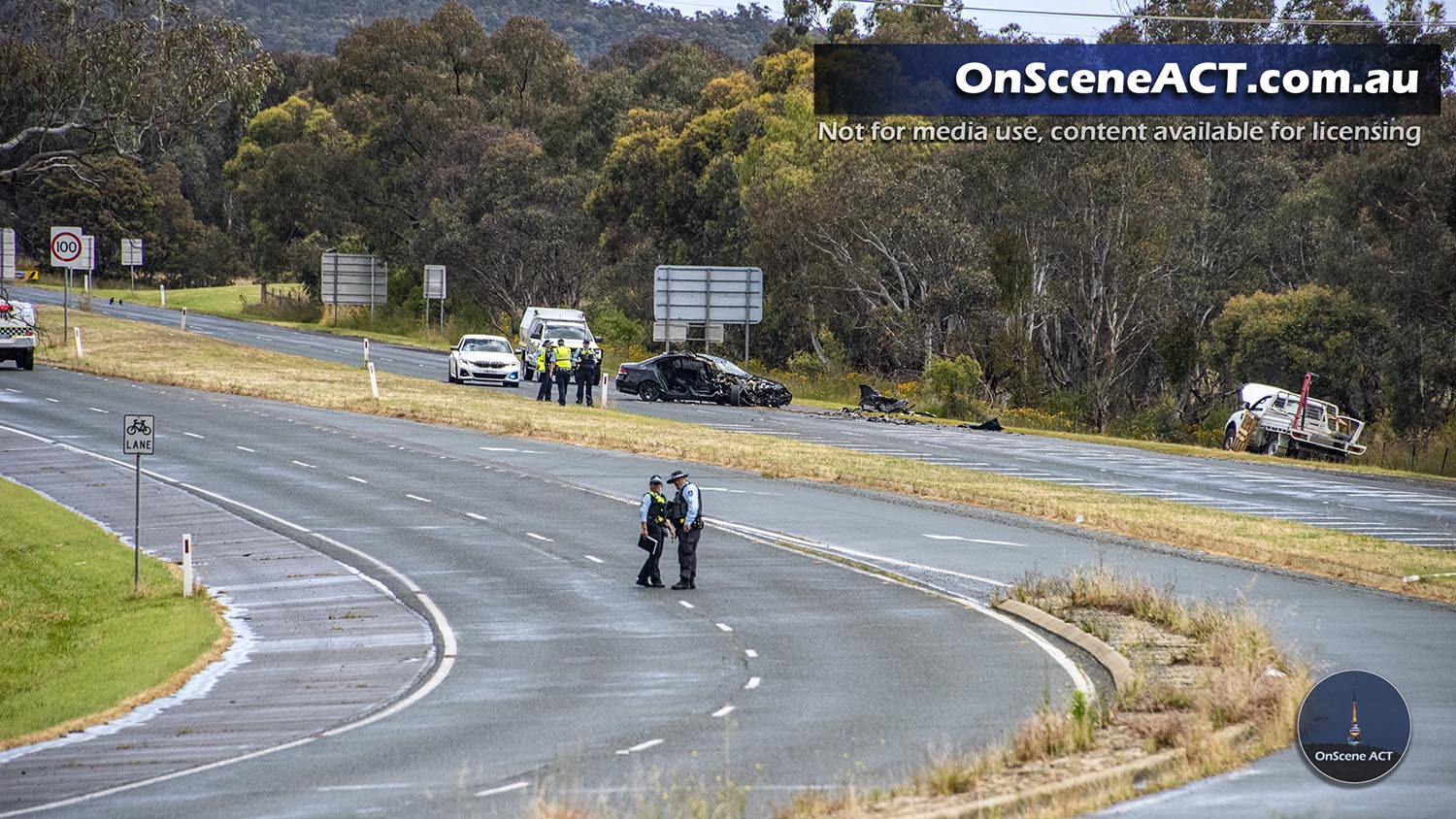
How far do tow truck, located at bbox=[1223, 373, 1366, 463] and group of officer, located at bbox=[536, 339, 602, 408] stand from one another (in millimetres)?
17808

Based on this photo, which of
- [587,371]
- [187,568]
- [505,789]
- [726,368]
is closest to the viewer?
[505,789]

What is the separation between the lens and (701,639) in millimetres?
17922

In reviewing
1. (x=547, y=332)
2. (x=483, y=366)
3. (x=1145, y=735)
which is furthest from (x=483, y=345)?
(x=1145, y=735)

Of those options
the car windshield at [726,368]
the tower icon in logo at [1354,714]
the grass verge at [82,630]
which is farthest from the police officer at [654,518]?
the car windshield at [726,368]

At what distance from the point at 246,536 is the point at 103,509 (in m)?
4.24

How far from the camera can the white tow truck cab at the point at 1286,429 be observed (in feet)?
143

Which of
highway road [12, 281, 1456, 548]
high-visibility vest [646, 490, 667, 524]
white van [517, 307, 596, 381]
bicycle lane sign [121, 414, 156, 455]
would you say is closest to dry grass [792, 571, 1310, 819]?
high-visibility vest [646, 490, 667, 524]

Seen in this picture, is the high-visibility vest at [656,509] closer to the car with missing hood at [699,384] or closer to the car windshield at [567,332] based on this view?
the car with missing hood at [699,384]

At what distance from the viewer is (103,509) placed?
2806 centimetres

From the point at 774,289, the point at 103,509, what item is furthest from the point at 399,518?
the point at 774,289

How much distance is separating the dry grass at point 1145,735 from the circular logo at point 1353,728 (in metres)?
1.72

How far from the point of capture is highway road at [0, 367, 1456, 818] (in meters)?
11.6

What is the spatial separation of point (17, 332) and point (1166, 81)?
38.2 m

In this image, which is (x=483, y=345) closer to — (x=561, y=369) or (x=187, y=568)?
(x=561, y=369)
